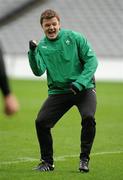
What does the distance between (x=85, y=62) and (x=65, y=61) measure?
0.75ft

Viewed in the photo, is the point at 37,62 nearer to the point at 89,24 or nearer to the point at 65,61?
the point at 65,61

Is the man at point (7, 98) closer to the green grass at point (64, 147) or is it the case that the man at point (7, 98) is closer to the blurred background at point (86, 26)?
the green grass at point (64, 147)

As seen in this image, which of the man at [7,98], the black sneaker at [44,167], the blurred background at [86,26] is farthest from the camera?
the blurred background at [86,26]

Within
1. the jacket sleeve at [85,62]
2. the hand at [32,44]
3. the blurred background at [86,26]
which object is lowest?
the blurred background at [86,26]

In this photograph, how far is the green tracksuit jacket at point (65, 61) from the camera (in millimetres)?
8055

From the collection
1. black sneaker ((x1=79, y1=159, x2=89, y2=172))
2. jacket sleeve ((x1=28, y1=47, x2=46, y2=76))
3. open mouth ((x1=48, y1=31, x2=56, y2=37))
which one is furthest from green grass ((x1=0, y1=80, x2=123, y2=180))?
open mouth ((x1=48, y1=31, x2=56, y2=37))

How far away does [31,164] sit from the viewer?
8773 mm

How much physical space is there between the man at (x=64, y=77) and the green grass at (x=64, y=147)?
315 millimetres

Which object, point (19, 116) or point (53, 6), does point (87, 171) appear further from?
point (53, 6)

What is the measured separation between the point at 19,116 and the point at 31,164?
6671mm

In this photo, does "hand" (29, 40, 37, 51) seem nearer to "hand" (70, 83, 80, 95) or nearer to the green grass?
"hand" (70, 83, 80, 95)

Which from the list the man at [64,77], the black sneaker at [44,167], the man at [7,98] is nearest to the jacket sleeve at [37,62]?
the man at [64,77]

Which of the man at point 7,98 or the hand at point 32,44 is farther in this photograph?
the hand at point 32,44

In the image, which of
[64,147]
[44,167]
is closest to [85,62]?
[44,167]
